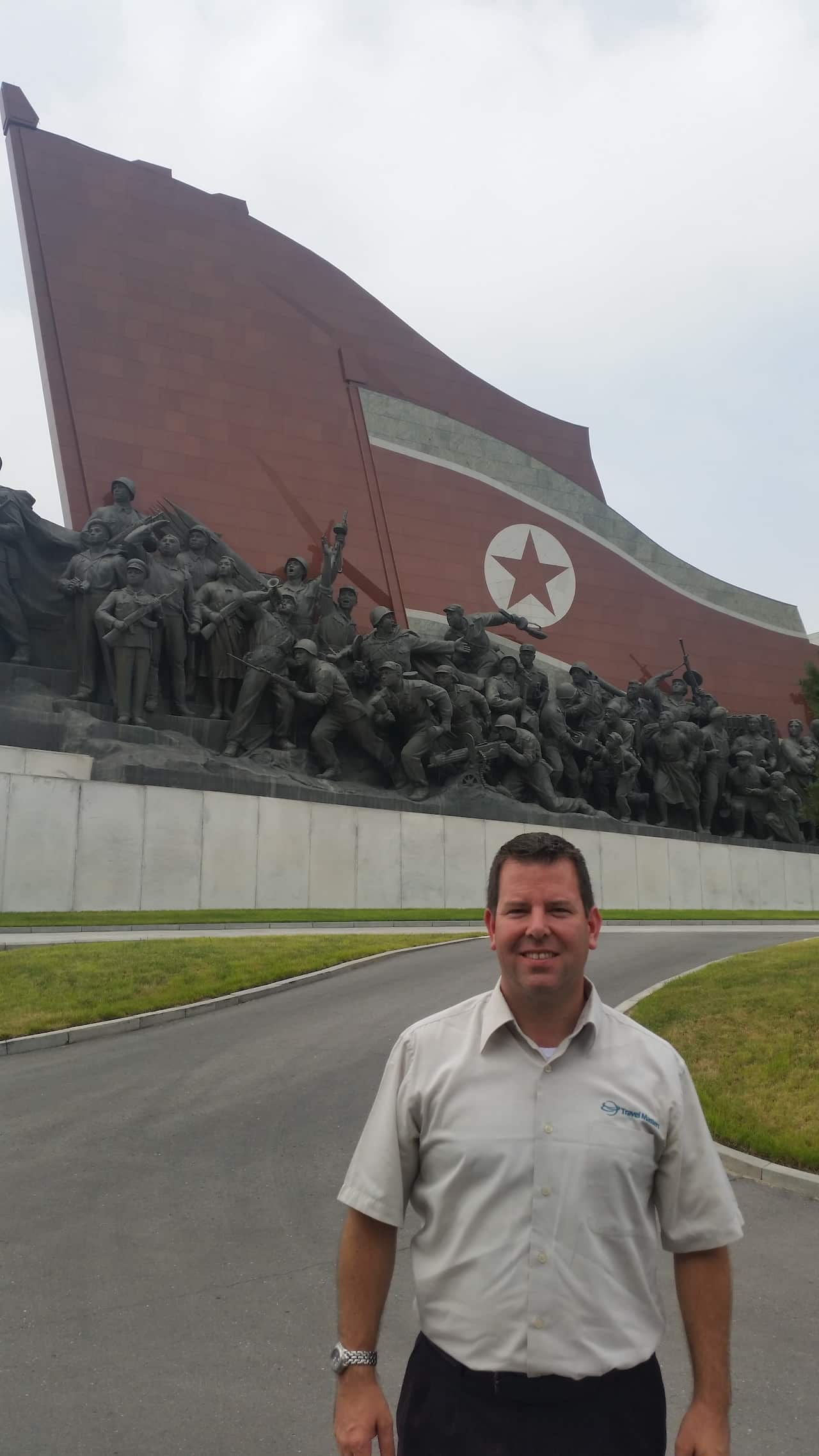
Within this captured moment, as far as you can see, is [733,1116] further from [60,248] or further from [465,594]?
[60,248]

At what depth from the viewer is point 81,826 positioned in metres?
13.5

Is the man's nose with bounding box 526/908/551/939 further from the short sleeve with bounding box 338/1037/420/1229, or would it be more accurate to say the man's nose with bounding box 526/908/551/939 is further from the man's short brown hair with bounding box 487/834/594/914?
the short sleeve with bounding box 338/1037/420/1229

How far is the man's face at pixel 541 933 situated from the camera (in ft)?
5.76

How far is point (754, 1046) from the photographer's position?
6496mm

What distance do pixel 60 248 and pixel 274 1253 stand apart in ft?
65.7

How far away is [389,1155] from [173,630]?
14589 millimetres

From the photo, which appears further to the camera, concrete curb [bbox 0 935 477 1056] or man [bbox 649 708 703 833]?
man [bbox 649 708 703 833]

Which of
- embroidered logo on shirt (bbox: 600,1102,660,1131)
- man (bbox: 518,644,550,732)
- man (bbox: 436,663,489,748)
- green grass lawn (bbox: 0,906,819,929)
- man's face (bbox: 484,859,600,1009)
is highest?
man (bbox: 518,644,550,732)

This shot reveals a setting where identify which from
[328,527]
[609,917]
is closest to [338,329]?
[328,527]

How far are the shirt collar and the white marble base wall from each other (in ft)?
39.9

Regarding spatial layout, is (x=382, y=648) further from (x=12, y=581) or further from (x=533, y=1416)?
(x=533, y=1416)

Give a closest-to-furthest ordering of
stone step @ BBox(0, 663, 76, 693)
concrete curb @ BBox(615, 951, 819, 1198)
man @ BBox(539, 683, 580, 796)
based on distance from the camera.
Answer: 1. concrete curb @ BBox(615, 951, 819, 1198)
2. stone step @ BBox(0, 663, 76, 693)
3. man @ BBox(539, 683, 580, 796)

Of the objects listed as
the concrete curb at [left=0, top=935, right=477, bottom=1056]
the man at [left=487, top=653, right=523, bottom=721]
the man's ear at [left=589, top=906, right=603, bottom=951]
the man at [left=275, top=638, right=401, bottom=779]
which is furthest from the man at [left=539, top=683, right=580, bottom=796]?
the man's ear at [left=589, top=906, right=603, bottom=951]

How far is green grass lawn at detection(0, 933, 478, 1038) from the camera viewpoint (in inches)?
296
